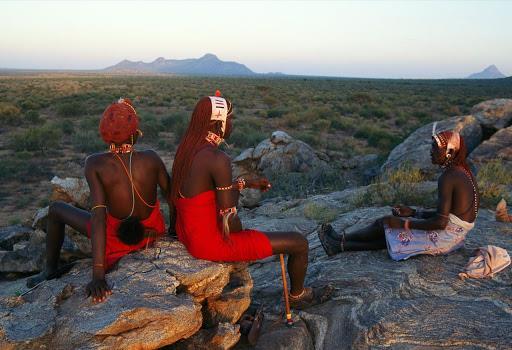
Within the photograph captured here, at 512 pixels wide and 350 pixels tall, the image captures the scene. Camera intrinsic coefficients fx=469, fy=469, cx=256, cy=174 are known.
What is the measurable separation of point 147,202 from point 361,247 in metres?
2.17

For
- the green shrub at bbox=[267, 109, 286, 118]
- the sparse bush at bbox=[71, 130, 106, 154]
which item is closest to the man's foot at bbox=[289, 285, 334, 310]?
the sparse bush at bbox=[71, 130, 106, 154]

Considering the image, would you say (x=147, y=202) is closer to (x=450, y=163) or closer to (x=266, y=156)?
(x=450, y=163)

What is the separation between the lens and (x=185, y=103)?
102 ft

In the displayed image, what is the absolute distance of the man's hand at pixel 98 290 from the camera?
2.85 m

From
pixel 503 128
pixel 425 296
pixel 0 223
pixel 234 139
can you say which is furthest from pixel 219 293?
pixel 234 139

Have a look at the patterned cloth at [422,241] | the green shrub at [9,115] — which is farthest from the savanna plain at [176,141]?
the patterned cloth at [422,241]

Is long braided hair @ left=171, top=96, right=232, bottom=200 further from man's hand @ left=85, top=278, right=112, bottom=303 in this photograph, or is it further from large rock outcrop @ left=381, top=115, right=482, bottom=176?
large rock outcrop @ left=381, top=115, right=482, bottom=176

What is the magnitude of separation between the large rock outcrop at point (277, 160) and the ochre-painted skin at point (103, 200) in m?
7.01

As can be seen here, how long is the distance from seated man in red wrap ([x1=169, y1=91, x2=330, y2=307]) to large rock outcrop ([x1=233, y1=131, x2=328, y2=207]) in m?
7.05

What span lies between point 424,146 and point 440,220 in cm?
608

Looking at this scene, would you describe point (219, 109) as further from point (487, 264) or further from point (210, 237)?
point (487, 264)

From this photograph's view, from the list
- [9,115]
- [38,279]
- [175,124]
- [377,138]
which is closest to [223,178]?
Result: [38,279]

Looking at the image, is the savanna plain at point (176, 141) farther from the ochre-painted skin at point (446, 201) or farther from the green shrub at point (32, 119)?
the ochre-painted skin at point (446, 201)

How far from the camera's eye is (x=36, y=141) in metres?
14.5
